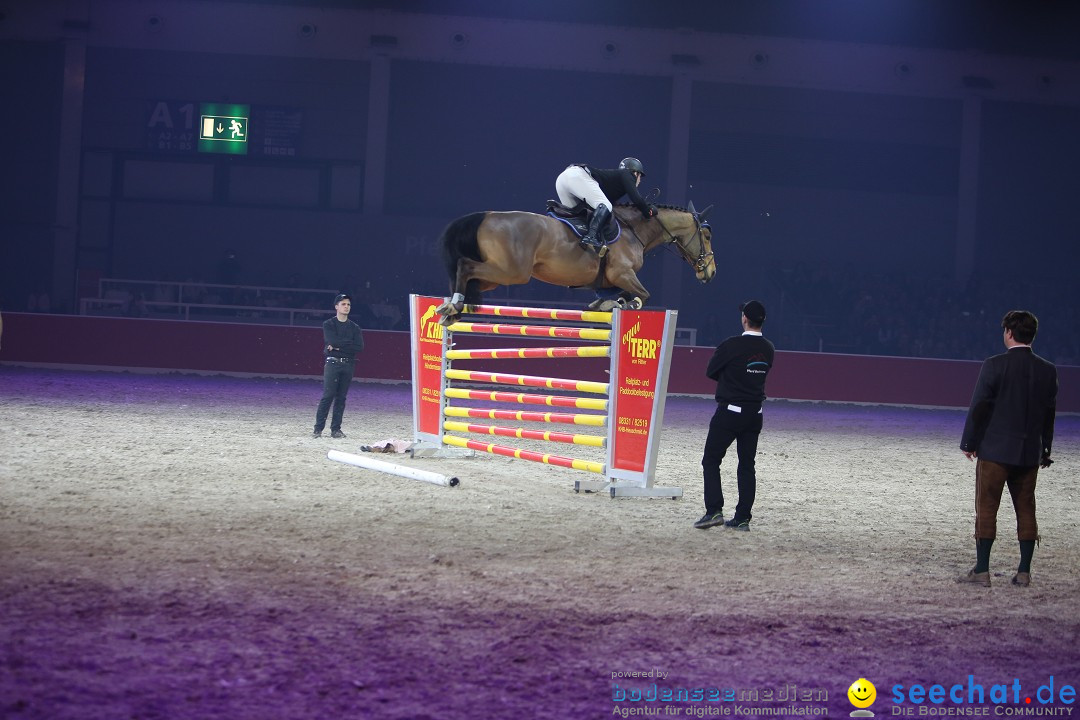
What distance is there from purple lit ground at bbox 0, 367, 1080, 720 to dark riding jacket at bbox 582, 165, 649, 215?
7.91 ft

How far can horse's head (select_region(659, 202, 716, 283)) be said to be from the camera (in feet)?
26.8

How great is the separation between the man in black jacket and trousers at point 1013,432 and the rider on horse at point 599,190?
3149 millimetres

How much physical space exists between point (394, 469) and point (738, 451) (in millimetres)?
3023

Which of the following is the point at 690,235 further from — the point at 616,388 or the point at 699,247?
the point at 616,388

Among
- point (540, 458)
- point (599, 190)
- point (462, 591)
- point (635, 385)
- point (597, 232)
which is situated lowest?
point (462, 591)

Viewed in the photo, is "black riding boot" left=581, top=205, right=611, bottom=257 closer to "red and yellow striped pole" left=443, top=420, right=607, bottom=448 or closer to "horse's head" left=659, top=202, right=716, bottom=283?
"horse's head" left=659, top=202, right=716, bottom=283

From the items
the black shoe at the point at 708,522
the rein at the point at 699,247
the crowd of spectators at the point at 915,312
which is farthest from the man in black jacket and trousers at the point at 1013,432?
the crowd of spectators at the point at 915,312

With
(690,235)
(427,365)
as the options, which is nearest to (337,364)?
(427,365)

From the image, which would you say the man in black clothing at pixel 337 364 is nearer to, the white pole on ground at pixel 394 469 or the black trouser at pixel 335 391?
the black trouser at pixel 335 391

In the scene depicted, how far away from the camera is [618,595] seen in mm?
4957

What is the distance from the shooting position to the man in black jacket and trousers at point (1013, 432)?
5.38 meters

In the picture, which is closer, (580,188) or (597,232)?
(597,232)

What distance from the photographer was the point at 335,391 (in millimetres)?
11172

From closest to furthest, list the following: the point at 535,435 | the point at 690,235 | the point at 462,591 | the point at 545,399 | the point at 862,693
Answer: the point at 862,693 → the point at 462,591 → the point at 690,235 → the point at 535,435 → the point at 545,399
